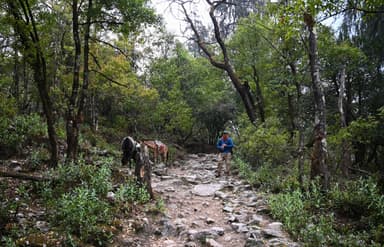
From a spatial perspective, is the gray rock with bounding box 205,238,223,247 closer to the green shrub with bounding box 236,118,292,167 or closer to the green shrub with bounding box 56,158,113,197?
the green shrub with bounding box 56,158,113,197

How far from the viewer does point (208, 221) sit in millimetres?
6113

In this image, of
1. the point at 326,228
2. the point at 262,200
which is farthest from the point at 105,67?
the point at 326,228

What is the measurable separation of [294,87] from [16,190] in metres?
10.0

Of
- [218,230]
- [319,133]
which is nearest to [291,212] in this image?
[218,230]

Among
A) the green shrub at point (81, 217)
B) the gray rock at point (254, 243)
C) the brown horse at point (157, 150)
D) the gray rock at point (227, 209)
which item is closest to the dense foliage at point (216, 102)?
the green shrub at point (81, 217)

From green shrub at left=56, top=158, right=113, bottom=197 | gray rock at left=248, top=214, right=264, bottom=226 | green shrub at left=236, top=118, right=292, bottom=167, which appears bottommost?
gray rock at left=248, top=214, right=264, bottom=226

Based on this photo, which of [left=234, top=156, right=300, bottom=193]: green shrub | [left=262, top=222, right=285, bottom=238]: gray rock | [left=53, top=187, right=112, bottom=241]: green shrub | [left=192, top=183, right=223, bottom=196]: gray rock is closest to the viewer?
[left=53, top=187, right=112, bottom=241]: green shrub

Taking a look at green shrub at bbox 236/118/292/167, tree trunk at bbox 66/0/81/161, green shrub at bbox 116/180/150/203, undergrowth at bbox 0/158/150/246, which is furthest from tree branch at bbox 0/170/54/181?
green shrub at bbox 236/118/292/167

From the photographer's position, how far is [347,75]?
14875 mm

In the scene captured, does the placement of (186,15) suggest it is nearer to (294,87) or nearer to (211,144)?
(294,87)

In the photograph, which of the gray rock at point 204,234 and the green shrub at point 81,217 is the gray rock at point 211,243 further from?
the green shrub at point 81,217

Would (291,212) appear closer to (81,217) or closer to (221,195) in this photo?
(221,195)

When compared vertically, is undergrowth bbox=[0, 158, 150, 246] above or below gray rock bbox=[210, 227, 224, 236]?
above

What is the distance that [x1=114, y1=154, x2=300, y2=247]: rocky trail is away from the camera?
5.07 m
